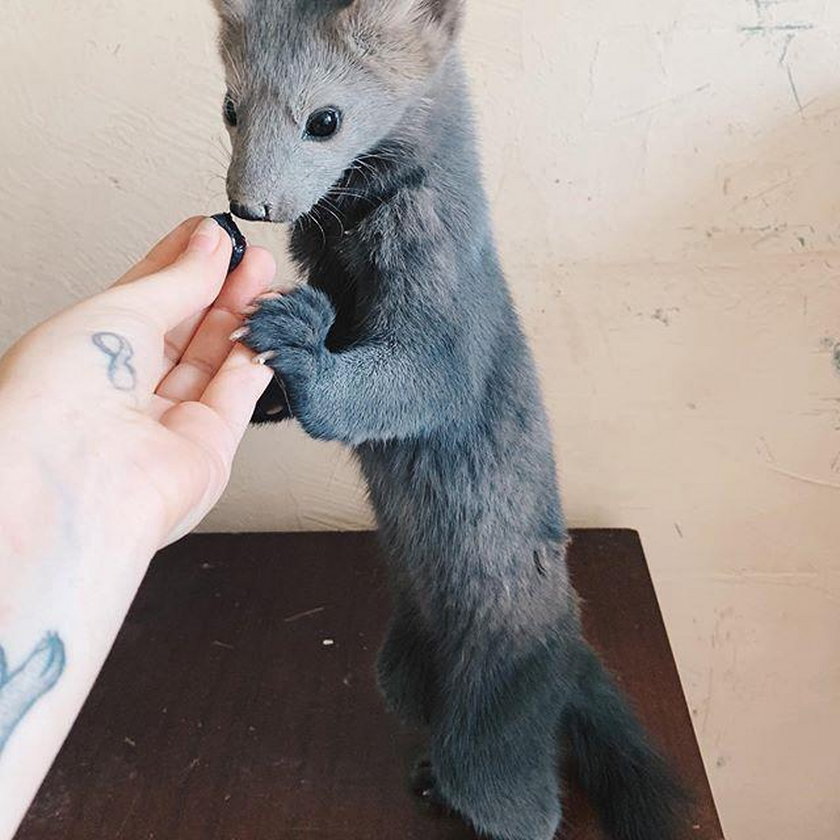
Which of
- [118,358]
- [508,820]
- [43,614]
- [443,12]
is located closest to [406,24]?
[443,12]

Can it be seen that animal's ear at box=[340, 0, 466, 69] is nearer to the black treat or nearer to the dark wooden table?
the black treat

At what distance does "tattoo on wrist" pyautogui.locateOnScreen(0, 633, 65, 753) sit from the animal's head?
0.75ft

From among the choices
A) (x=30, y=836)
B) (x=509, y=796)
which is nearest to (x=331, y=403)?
(x=509, y=796)

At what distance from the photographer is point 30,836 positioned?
69 centimetres

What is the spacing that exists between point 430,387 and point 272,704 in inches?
14.4

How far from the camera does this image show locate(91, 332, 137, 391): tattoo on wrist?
0.55 meters

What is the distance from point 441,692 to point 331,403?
0.24 meters

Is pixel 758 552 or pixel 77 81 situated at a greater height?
pixel 77 81

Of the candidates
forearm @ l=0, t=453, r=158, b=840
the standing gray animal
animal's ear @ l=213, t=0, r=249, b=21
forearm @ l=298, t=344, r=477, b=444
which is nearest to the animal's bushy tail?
the standing gray animal

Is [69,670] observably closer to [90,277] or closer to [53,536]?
[53,536]

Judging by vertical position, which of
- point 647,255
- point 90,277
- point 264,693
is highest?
point 90,277

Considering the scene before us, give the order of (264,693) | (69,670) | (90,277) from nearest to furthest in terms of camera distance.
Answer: (69,670), (264,693), (90,277)

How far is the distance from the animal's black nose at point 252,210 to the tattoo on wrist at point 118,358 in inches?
4.0

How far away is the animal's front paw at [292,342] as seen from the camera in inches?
20.4
